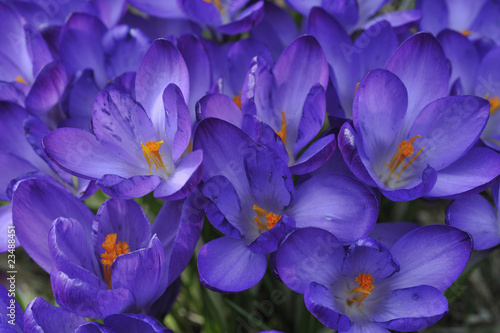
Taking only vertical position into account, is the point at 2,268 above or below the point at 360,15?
below

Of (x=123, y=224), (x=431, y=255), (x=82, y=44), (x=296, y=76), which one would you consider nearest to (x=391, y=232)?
(x=431, y=255)

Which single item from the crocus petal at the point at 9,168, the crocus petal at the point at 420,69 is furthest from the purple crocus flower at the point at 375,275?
the crocus petal at the point at 9,168

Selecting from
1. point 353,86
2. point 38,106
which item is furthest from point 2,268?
point 353,86

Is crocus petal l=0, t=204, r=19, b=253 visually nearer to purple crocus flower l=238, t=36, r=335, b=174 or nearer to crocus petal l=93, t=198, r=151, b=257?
crocus petal l=93, t=198, r=151, b=257

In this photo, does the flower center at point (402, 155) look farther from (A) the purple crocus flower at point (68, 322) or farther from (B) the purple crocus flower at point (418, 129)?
(A) the purple crocus flower at point (68, 322)

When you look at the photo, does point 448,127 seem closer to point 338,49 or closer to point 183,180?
point 338,49

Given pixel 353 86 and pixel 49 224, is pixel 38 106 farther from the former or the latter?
pixel 353 86

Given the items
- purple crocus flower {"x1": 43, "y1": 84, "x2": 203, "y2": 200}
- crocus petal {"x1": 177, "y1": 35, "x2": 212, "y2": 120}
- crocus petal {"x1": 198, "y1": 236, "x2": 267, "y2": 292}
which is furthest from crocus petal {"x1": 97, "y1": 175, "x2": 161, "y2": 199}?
crocus petal {"x1": 177, "y1": 35, "x2": 212, "y2": 120}
